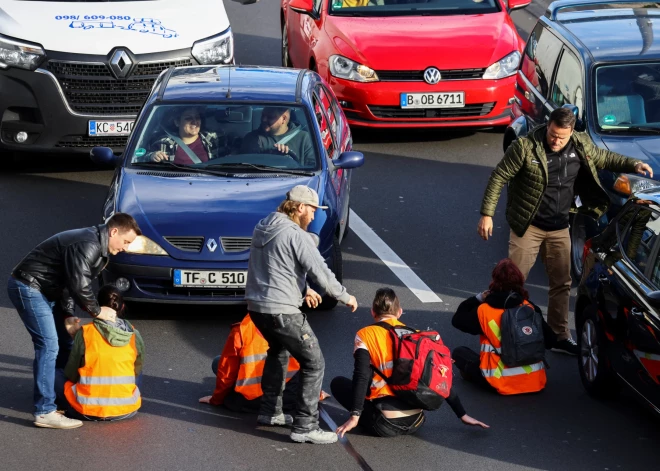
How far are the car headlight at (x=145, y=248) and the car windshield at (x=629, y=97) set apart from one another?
12.9 ft

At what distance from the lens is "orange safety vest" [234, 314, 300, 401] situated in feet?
27.8

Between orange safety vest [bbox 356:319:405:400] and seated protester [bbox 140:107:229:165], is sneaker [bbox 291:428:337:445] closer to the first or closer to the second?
orange safety vest [bbox 356:319:405:400]

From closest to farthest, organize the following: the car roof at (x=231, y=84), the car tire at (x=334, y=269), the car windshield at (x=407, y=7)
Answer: the car tire at (x=334, y=269) → the car roof at (x=231, y=84) → the car windshield at (x=407, y=7)

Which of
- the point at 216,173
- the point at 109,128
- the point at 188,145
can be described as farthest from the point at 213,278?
the point at 109,128

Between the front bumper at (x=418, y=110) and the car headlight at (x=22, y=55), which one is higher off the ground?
the car headlight at (x=22, y=55)

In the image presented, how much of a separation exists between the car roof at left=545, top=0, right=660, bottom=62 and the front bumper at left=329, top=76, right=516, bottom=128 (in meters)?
1.36

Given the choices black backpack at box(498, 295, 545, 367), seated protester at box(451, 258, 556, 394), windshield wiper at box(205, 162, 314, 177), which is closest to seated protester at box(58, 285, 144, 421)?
seated protester at box(451, 258, 556, 394)

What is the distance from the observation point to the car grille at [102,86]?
13.4 meters

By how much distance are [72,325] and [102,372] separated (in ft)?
1.45

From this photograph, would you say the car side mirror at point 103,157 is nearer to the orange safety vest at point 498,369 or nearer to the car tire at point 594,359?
the orange safety vest at point 498,369

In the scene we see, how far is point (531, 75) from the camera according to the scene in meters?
13.2

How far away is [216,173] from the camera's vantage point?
35.0 feet

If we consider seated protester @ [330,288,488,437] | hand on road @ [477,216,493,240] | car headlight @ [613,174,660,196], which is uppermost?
car headlight @ [613,174,660,196]

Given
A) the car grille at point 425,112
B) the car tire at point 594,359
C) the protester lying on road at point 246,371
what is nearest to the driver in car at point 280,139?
the protester lying on road at point 246,371
